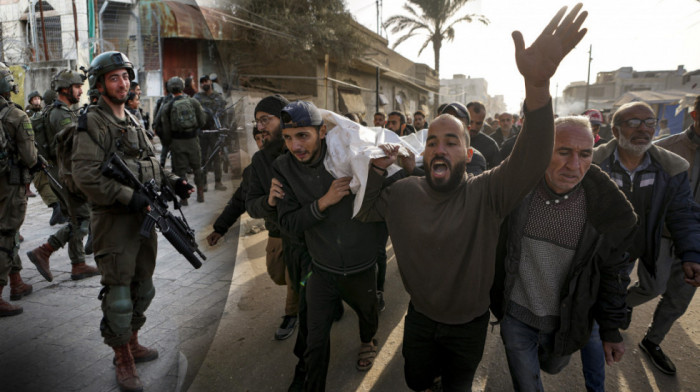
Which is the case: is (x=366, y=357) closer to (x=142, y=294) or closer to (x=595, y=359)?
(x=595, y=359)

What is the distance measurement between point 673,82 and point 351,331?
55.9 metres

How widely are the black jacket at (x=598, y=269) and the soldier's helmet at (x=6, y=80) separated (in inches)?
83.0

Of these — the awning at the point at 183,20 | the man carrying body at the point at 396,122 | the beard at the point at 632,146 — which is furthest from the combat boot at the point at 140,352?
the man carrying body at the point at 396,122

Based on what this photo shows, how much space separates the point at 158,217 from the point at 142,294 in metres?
0.59

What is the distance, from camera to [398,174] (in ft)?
7.05

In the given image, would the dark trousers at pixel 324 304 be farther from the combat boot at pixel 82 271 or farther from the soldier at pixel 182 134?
the combat boot at pixel 82 271

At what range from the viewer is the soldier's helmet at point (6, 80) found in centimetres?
137

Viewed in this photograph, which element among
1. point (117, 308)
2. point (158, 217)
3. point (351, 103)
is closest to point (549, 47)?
point (158, 217)

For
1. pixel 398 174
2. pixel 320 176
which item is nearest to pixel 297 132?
pixel 320 176

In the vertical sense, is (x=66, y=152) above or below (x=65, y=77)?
below

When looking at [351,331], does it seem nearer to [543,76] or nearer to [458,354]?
[458,354]

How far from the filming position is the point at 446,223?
177 cm

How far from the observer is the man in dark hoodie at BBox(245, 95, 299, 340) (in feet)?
7.62

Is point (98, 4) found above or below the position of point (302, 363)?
above
